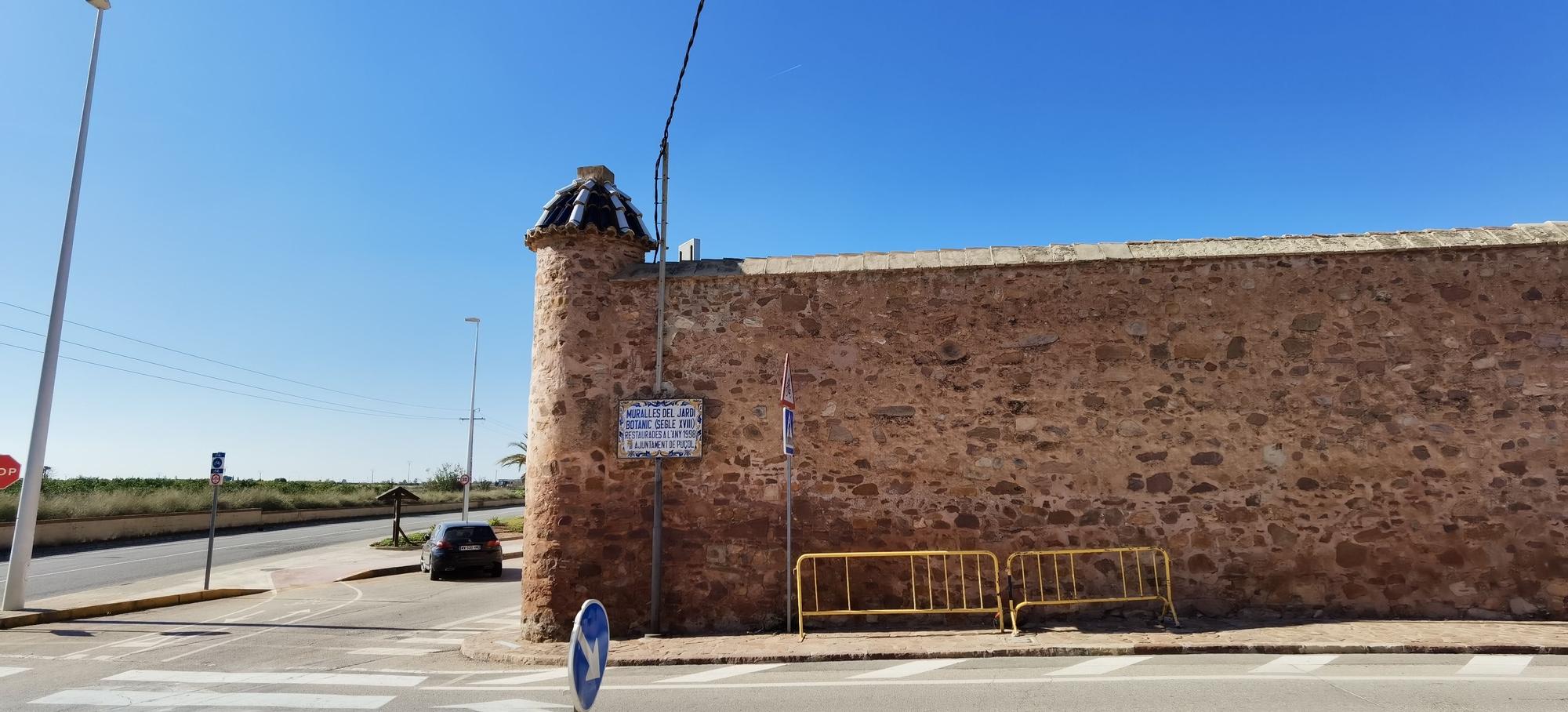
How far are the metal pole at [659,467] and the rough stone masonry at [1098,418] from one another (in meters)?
0.13

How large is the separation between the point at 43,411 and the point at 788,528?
11140 millimetres

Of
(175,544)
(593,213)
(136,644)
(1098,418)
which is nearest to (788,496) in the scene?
(1098,418)

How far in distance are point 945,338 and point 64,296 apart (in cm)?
1271

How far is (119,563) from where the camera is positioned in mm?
20172

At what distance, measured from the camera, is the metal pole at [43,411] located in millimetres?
11070

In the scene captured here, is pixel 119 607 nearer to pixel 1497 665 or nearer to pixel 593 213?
pixel 593 213

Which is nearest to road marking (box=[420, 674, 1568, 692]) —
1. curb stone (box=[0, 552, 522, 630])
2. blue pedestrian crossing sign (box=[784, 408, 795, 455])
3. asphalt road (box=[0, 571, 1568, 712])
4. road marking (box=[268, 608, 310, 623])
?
asphalt road (box=[0, 571, 1568, 712])

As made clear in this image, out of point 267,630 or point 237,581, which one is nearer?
point 267,630

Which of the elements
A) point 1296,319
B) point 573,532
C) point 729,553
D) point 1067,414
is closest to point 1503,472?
point 1296,319

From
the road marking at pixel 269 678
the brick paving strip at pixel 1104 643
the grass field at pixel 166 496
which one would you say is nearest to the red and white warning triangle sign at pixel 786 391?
the brick paving strip at pixel 1104 643

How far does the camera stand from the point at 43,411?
11.4 m

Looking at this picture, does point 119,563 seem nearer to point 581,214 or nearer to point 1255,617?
point 581,214

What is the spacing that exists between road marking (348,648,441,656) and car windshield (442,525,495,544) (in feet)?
30.0

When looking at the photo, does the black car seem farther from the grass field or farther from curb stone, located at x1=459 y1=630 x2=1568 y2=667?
the grass field
